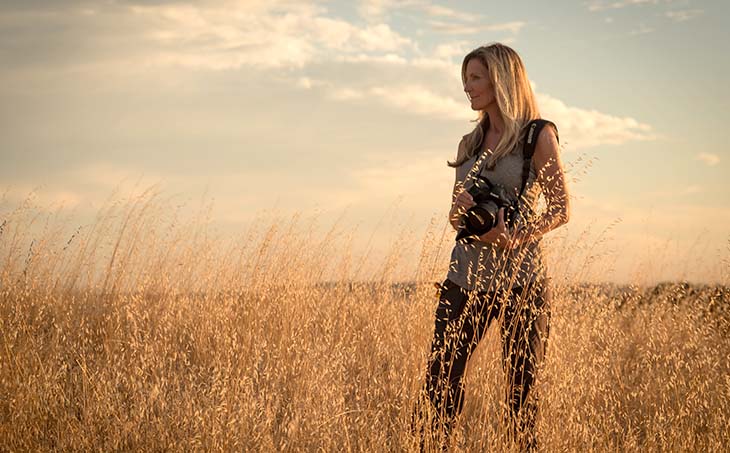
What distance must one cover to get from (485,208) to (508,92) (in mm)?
552

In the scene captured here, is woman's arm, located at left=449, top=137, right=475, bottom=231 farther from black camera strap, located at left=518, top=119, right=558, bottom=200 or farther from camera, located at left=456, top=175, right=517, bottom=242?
black camera strap, located at left=518, top=119, right=558, bottom=200

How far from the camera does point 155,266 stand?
5398 mm

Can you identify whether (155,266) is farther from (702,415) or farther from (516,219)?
(702,415)

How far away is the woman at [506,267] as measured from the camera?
2414mm

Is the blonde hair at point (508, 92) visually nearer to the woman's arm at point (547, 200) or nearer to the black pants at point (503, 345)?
the woman's arm at point (547, 200)

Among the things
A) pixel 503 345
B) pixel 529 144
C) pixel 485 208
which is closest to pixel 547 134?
pixel 529 144

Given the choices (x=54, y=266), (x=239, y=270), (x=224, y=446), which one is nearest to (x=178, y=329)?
(x=239, y=270)

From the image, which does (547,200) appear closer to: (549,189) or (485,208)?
(549,189)

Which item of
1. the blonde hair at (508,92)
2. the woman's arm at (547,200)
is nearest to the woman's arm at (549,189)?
the woman's arm at (547,200)

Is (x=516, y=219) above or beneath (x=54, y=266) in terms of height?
above

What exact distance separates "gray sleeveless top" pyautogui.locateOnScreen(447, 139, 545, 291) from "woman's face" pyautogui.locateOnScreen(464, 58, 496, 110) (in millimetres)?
269

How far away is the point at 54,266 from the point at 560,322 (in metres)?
4.34

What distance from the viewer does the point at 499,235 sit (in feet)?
7.87

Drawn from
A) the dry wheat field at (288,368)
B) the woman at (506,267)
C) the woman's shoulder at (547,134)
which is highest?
the woman's shoulder at (547,134)
